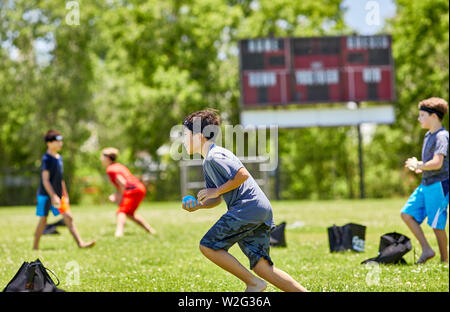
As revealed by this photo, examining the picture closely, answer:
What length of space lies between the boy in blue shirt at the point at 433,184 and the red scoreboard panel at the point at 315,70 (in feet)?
62.2

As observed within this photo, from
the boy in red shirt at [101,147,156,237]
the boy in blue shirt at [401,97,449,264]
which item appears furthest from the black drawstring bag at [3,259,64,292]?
the boy in red shirt at [101,147,156,237]

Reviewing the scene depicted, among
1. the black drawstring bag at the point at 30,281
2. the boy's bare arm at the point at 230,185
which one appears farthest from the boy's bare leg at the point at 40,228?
the boy's bare arm at the point at 230,185

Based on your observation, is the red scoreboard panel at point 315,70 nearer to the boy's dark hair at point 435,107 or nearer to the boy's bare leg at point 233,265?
the boy's dark hair at point 435,107

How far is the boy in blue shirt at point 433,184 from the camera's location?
7742mm

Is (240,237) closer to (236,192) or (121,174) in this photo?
(236,192)

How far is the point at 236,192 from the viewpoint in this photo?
18.2 feet

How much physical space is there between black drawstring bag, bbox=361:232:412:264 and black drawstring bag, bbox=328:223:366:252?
127cm

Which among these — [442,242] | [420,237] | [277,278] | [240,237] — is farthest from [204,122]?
[442,242]

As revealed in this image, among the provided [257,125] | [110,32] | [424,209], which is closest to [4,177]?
[110,32]

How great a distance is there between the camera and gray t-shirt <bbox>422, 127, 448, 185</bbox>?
766cm

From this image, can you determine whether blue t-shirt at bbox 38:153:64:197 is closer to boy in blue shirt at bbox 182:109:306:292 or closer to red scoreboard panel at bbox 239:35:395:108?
boy in blue shirt at bbox 182:109:306:292

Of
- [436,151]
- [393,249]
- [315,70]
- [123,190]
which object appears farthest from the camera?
[315,70]

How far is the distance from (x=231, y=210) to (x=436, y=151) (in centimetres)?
324

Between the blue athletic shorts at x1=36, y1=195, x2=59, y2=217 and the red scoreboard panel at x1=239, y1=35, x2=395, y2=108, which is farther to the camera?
the red scoreboard panel at x1=239, y1=35, x2=395, y2=108
